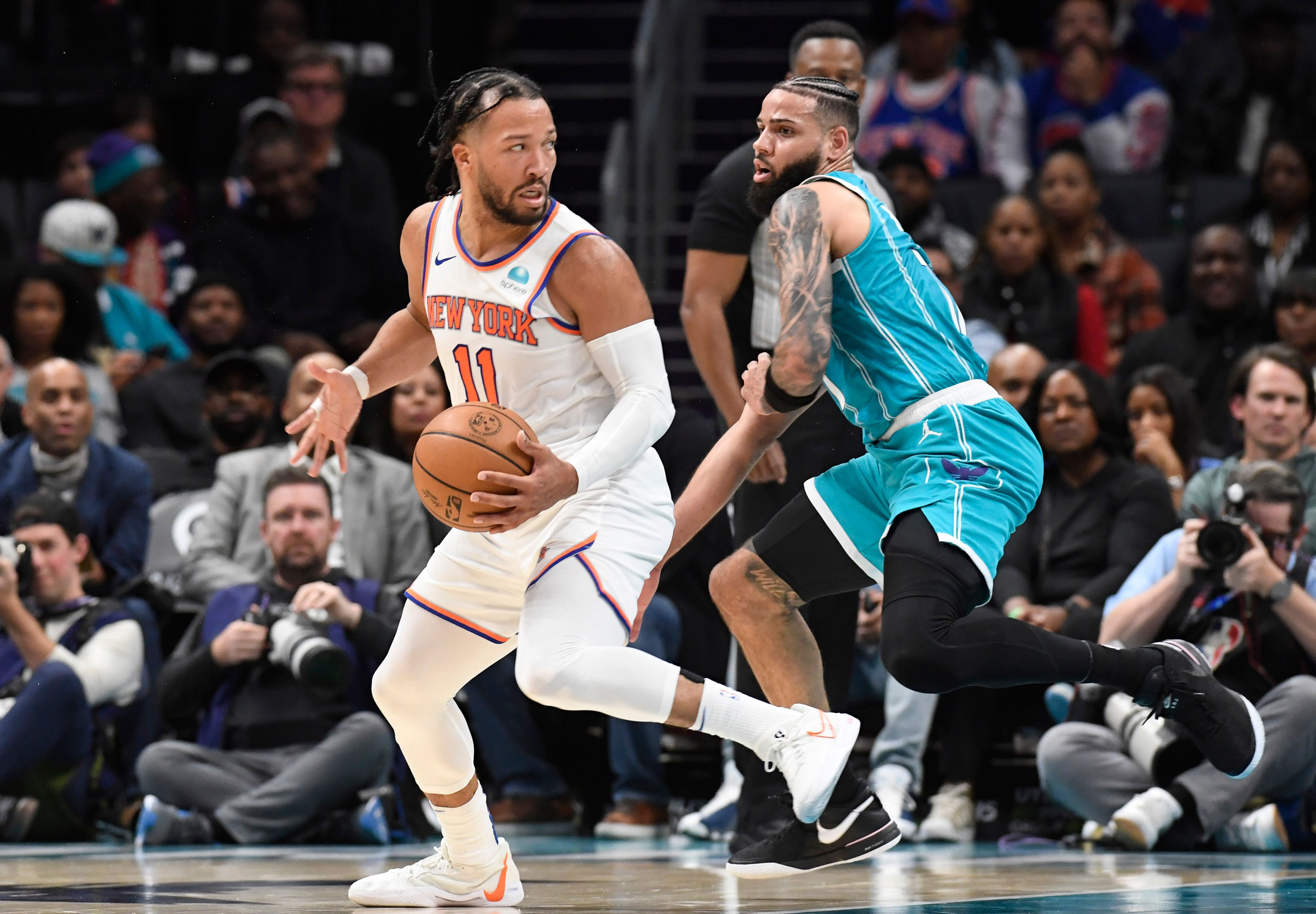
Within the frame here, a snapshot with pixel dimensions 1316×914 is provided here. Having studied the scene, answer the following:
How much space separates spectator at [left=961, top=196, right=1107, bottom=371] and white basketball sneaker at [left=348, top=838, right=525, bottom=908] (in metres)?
5.08

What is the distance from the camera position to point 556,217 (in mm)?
4340

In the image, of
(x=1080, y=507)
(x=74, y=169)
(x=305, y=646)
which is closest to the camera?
(x=305, y=646)

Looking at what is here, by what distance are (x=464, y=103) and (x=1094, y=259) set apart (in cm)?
572

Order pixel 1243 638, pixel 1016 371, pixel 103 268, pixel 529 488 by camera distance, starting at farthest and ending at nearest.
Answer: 1. pixel 103 268
2. pixel 1016 371
3. pixel 1243 638
4. pixel 529 488

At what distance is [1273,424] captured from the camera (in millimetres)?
6992

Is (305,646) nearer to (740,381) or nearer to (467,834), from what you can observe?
(740,381)

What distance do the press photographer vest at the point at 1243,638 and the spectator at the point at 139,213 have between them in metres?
6.20

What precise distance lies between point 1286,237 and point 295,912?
6.98m

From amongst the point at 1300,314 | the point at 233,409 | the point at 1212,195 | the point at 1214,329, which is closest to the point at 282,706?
the point at 233,409

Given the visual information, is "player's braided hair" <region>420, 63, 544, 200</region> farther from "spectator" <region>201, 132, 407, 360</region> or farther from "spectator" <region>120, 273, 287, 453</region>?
"spectator" <region>201, 132, 407, 360</region>

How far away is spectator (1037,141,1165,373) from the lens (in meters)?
9.38

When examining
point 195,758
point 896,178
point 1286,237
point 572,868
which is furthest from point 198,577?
point 1286,237

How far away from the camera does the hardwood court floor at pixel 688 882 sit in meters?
4.28

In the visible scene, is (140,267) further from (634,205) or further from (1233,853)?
(1233,853)
